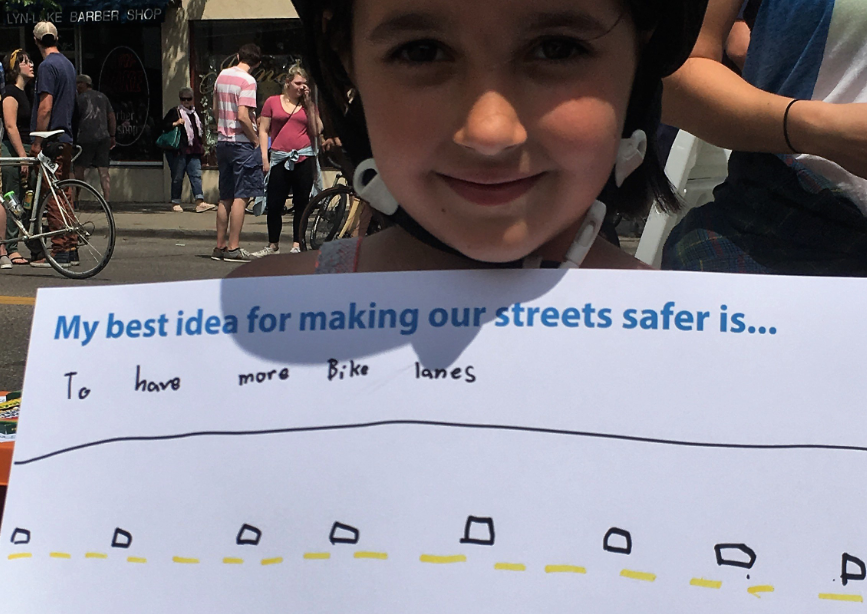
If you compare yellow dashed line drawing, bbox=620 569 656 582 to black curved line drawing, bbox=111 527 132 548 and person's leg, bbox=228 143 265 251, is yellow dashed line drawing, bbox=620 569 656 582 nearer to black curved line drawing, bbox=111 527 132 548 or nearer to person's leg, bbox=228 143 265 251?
black curved line drawing, bbox=111 527 132 548

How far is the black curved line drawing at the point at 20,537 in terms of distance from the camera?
1.01 metres

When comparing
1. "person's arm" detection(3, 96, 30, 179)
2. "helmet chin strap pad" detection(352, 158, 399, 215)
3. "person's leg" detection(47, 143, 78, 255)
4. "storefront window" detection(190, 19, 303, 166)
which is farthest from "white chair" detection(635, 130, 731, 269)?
"storefront window" detection(190, 19, 303, 166)

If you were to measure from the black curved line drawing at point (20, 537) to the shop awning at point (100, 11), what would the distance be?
1463cm

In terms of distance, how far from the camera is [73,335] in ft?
3.60

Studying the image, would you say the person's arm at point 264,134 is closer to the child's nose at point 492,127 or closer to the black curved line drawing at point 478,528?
the child's nose at point 492,127

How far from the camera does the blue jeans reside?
13781mm

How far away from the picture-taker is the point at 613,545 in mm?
939

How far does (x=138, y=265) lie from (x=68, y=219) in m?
1.32

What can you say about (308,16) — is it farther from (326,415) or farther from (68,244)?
(68,244)

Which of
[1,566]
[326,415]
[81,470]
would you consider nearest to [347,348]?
[326,415]

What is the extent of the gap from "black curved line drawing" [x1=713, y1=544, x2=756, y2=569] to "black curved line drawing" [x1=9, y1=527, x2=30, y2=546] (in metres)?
0.72

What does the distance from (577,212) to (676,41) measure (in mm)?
292

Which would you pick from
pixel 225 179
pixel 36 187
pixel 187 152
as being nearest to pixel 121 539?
pixel 36 187

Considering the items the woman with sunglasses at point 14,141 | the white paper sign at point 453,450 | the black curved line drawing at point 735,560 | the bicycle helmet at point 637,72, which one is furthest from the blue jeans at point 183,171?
the black curved line drawing at point 735,560
